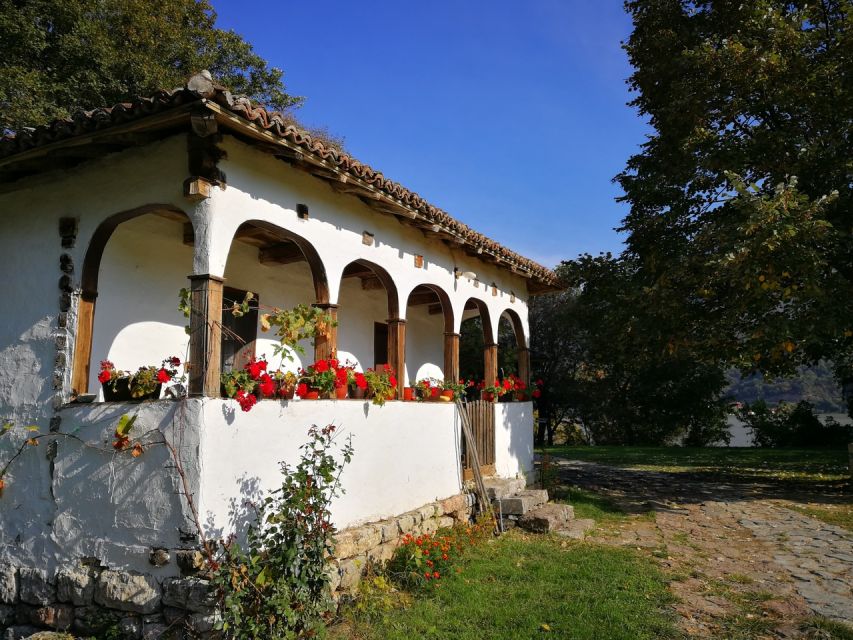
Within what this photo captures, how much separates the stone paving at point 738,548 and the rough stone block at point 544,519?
621 mm

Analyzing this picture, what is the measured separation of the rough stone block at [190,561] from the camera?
4086 mm

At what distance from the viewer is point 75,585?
452 cm

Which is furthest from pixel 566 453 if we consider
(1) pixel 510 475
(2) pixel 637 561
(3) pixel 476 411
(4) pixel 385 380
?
(4) pixel 385 380

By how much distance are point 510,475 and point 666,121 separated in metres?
6.98

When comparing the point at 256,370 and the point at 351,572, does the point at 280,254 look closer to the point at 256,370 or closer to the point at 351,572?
the point at 256,370

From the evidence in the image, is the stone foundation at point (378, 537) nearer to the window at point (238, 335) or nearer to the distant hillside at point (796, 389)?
the window at point (238, 335)

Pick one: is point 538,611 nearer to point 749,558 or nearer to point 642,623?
point 642,623

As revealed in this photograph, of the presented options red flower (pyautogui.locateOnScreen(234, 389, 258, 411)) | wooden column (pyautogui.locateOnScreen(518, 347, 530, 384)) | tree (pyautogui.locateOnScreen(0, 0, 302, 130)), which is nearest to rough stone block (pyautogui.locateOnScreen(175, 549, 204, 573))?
red flower (pyautogui.locateOnScreen(234, 389, 258, 411))

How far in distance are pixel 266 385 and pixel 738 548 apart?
19.5 feet

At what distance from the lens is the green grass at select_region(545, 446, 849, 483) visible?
12758 millimetres

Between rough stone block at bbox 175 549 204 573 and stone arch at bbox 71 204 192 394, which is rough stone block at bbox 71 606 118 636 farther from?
stone arch at bbox 71 204 192 394

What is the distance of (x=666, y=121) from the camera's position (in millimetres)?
10742

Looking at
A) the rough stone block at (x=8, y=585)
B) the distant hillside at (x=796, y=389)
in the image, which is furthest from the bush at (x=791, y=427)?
the distant hillside at (x=796, y=389)

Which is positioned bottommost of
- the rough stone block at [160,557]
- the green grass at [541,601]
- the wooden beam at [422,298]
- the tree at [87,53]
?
the green grass at [541,601]
